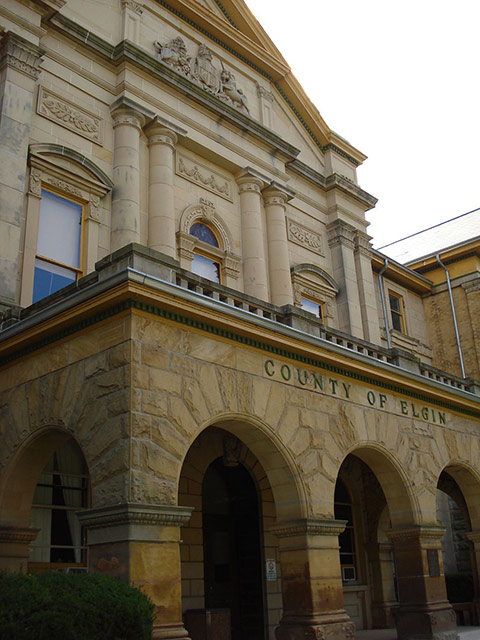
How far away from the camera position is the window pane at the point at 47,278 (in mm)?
14781

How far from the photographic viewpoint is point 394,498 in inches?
554

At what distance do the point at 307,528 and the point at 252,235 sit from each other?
1008cm

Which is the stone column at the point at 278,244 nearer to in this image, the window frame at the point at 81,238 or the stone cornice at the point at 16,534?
the window frame at the point at 81,238

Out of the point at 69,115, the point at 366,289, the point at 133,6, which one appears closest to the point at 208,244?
the point at 69,115

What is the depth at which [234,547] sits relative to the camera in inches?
612

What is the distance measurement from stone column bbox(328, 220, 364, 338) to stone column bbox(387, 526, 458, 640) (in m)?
8.93

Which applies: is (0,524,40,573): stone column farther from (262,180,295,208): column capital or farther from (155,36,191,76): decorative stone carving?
(155,36,191,76): decorative stone carving

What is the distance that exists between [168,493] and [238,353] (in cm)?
274

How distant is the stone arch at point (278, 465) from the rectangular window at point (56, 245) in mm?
5493

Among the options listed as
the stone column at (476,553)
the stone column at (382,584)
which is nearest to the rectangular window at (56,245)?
the stone column at (382,584)

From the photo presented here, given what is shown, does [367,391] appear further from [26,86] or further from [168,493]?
[26,86]

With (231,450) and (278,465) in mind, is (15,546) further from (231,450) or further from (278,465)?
(231,450)

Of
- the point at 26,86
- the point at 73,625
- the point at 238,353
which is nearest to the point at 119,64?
the point at 26,86

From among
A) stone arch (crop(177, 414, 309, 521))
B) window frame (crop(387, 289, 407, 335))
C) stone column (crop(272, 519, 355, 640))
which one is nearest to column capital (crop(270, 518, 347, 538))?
stone column (crop(272, 519, 355, 640))
